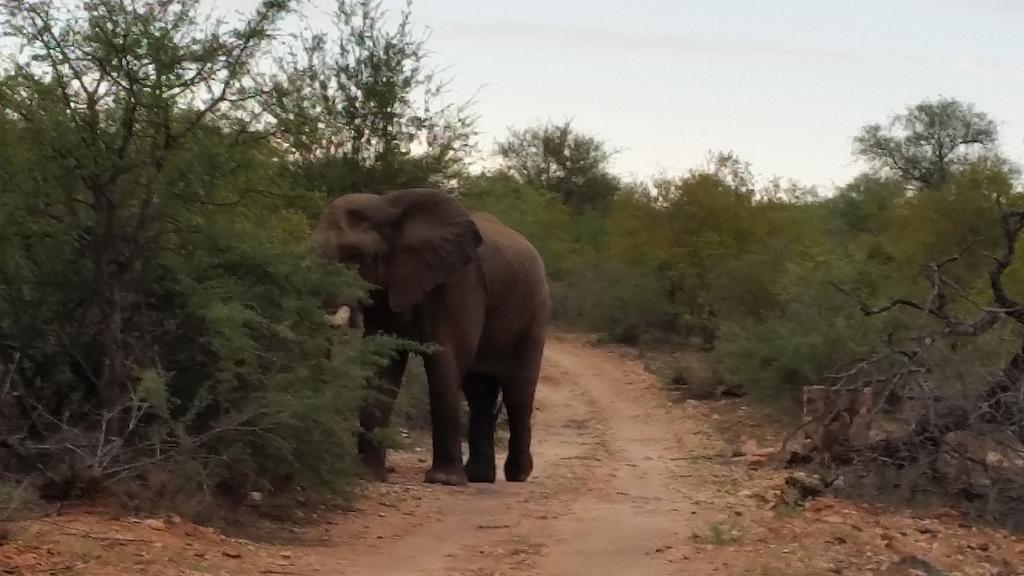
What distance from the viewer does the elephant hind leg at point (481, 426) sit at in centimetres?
1286

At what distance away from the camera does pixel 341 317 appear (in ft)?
32.7

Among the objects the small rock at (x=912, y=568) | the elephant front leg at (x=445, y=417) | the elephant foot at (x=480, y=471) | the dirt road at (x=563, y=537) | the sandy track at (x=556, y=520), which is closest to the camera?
the dirt road at (x=563, y=537)

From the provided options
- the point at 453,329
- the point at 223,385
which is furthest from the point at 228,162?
the point at 453,329

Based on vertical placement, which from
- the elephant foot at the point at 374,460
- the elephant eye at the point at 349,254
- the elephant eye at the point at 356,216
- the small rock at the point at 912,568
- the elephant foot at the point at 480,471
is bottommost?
the elephant foot at the point at 480,471

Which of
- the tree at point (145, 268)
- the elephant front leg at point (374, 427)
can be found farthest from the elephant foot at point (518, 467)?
the tree at point (145, 268)

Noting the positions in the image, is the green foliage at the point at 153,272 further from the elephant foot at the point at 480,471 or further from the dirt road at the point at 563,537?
the elephant foot at the point at 480,471

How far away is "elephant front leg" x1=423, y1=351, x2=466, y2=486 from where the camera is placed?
11.5 metres

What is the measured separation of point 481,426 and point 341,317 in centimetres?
344

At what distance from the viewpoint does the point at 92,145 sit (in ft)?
26.8

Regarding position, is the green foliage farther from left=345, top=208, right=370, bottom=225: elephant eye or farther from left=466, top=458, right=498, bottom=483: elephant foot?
left=466, top=458, right=498, bottom=483: elephant foot

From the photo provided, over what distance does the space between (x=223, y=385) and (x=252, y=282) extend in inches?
32.7

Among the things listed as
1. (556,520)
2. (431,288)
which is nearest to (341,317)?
(431,288)

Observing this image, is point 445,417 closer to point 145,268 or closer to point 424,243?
point 424,243

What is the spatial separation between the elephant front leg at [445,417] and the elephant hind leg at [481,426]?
41.9 inches
